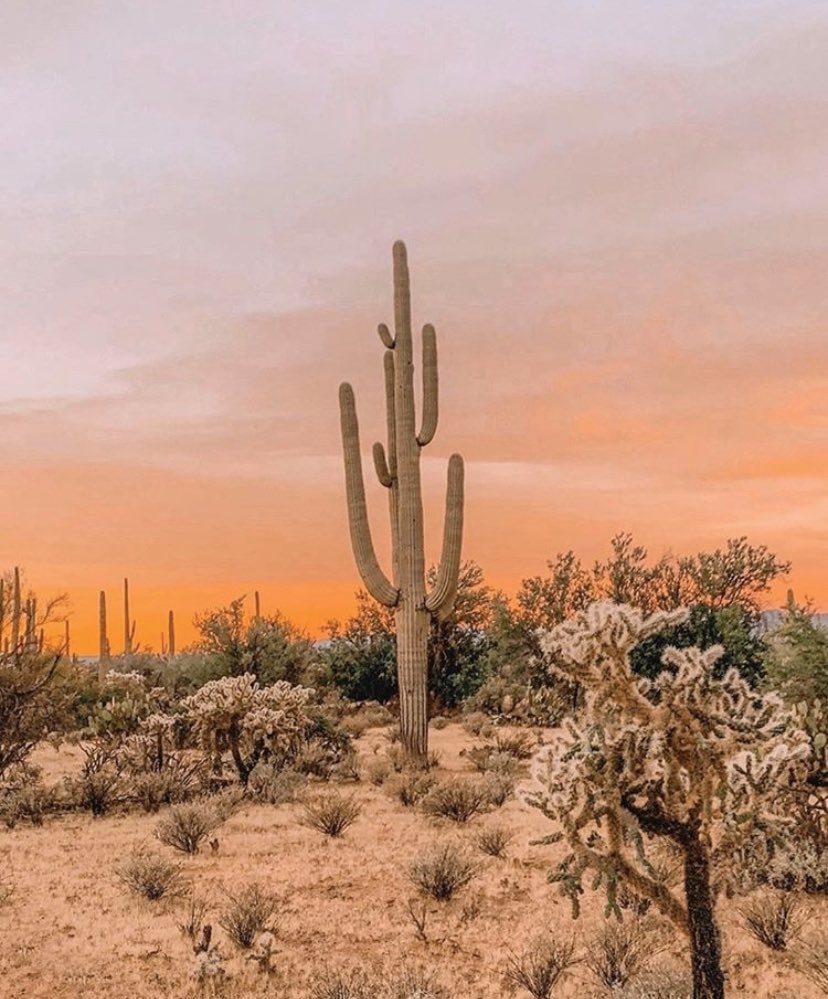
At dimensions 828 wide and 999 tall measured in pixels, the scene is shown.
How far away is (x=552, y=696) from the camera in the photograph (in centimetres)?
533

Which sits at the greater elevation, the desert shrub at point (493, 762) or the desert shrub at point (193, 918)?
the desert shrub at point (193, 918)

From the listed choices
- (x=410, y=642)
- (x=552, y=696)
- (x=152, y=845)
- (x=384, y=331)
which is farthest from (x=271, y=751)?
(x=552, y=696)

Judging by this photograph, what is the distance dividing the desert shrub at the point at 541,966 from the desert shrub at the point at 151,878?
10.6 ft

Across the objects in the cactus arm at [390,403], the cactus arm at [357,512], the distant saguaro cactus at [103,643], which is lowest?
the distant saguaro cactus at [103,643]

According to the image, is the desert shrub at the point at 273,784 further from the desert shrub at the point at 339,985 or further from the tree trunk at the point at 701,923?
the tree trunk at the point at 701,923

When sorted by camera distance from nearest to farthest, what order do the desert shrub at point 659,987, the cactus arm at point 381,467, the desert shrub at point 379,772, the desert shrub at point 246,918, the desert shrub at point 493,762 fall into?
the desert shrub at point 659,987 → the desert shrub at point 246,918 → the desert shrub at point 379,772 → the desert shrub at point 493,762 → the cactus arm at point 381,467

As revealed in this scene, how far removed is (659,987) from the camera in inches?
209

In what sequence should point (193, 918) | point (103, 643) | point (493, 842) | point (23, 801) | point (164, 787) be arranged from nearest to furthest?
point (193, 918) < point (493, 842) < point (23, 801) < point (164, 787) < point (103, 643)

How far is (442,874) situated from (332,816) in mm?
2788

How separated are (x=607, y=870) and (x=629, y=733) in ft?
2.42

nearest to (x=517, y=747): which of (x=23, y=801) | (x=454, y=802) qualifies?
(x=454, y=802)

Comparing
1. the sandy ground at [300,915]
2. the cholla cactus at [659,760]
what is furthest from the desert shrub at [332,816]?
the cholla cactus at [659,760]

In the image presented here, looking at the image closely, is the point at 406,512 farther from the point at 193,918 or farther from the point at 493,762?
the point at 193,918

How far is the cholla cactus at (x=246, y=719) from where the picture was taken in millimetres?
13344
